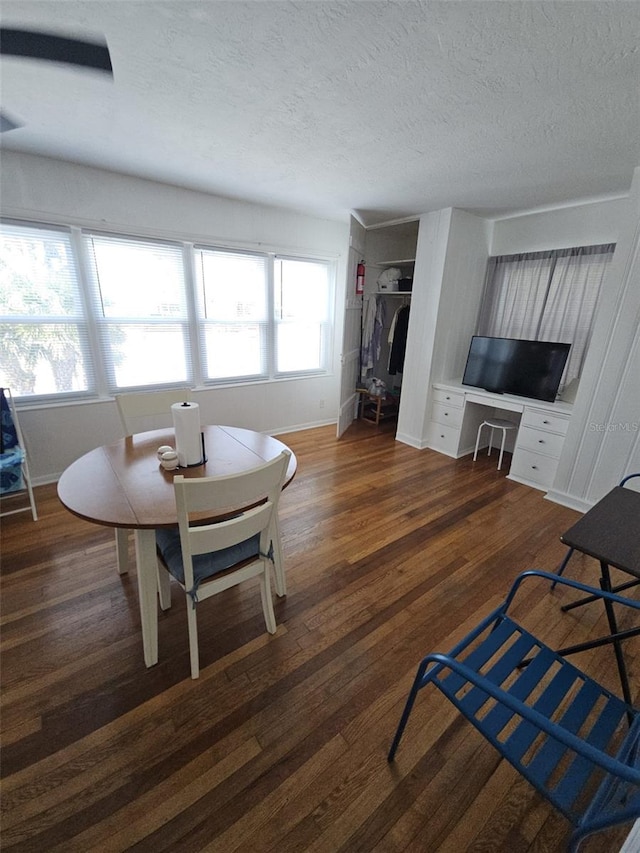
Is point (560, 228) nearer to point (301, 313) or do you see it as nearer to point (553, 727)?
point (301, 313)

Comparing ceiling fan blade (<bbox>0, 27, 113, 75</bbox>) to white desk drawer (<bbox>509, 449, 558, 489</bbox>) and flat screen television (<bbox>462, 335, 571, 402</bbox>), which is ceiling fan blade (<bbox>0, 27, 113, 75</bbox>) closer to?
flat screen television (<bbox>462, 335, 571, 402</bbox>)

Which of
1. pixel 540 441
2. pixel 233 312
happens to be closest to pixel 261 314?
pixel 233 312

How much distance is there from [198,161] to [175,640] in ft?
10.2

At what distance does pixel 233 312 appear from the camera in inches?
146

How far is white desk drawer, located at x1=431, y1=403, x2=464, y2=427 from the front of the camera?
3758 mm

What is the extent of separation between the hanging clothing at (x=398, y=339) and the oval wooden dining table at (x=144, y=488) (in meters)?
3.24

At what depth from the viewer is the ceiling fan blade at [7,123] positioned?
1946 millimetres

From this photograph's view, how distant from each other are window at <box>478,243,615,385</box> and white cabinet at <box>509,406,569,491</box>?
58 cm

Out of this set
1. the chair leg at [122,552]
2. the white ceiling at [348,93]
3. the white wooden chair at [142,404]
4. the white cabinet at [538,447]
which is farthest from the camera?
the white cabinet at [538,447]

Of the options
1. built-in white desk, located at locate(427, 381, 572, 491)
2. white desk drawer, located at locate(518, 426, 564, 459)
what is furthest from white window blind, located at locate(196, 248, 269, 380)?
white desk drawer, located at locate(518, 426, 564, 459)

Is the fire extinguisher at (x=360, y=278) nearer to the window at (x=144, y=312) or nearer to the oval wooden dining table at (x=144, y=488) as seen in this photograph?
the window at (x=144, y=312)

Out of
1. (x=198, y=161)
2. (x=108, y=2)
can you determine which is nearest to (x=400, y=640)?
(x=108, y=2)

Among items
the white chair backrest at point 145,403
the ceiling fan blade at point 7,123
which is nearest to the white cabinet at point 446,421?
the white chair backrest at point 145,403

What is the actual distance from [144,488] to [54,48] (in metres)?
1.92
